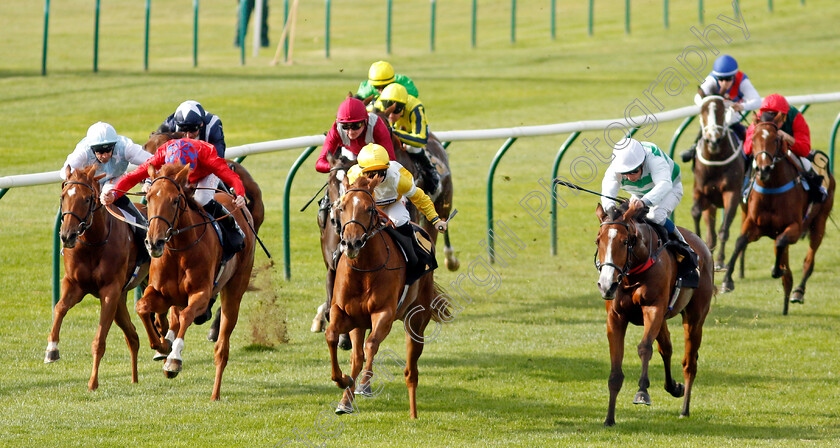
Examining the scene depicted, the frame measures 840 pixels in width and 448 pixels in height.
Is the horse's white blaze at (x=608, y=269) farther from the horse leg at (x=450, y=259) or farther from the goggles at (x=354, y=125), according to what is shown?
the horse leg at (x=450, y=259)

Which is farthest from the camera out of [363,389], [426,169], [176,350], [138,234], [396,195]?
[426,169]

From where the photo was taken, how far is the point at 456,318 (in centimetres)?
1164

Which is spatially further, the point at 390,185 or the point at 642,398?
the point at 390,185

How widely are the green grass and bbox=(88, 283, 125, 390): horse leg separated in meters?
0.19

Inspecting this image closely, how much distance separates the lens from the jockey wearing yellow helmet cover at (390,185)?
790cm

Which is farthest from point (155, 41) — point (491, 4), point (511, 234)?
point (511, 234)

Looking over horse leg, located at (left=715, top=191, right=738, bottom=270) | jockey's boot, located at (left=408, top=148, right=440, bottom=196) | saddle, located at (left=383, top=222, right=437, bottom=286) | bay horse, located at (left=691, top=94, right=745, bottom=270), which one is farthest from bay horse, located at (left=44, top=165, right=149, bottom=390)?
horse leg, located at (left=715, top=191, right=738, bottom=270)

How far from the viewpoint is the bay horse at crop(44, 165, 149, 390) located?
27.0ft

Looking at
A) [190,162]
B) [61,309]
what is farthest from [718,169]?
[61,309]

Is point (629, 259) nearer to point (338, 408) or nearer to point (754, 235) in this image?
point (338, 408)

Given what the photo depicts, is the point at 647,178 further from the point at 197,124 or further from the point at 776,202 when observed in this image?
the point at 776,202

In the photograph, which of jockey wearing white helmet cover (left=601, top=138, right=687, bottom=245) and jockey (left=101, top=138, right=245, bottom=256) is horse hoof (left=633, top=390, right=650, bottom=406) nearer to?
jockey wearing white helmet cover (left=601, top=138, right=687, bottom=245)

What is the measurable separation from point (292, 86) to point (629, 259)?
1636 centimetres

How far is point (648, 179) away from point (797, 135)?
468 cm
